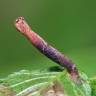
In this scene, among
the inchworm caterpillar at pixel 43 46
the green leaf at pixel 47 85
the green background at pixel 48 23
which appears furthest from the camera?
the green background at pixel 48 23

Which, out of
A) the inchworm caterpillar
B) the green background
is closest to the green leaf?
the inchworm caterpillar

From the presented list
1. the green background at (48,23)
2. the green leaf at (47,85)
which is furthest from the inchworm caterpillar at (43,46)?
the green background at (48,23)

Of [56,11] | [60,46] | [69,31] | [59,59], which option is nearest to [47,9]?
[56,11]

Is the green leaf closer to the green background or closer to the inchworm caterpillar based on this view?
the inchworm caterpillar

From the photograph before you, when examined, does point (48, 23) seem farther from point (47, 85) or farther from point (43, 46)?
point (43, 46)

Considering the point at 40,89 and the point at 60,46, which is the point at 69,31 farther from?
the point at 40,89

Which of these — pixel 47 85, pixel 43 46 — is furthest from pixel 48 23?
pixel 43 46

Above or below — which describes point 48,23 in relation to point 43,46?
above

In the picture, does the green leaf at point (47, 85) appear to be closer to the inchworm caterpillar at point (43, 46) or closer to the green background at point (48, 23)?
the inchworm caterpillar at point (43, 46)

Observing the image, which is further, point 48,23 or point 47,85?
point 48,23
